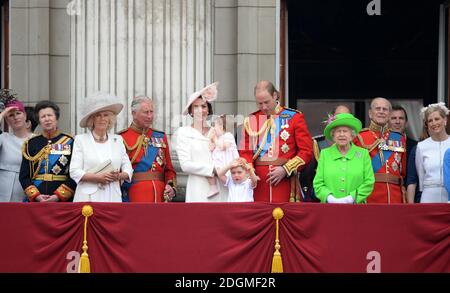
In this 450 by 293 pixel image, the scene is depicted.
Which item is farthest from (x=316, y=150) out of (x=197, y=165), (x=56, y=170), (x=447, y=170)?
(x=56, y=170)

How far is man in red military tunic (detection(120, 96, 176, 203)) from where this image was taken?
518 inches

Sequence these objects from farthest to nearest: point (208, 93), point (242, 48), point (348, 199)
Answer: point (242, 48), point (208, 93), point (348, 199)

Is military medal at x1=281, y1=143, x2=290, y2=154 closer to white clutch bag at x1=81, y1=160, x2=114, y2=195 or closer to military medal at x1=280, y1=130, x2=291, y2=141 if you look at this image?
military medal at x1=280, y1=130, x2=291, y2=141

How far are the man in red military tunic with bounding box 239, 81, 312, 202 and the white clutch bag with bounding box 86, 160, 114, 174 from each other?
4.65ft

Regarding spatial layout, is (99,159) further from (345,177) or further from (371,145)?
(371,145)

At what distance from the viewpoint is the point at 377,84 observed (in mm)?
20219

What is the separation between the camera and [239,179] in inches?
496

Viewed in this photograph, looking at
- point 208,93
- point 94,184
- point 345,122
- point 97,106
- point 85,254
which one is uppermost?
point 208,93

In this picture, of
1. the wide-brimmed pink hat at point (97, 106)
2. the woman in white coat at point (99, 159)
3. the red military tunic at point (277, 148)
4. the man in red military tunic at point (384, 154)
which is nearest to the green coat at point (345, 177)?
the red military tunic at point (277, 148)

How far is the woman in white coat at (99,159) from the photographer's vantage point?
1255 cm

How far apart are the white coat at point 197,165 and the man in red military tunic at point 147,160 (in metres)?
0.50

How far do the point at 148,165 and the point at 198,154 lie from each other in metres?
0.70

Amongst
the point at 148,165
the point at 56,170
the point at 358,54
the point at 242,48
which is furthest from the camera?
the point at 358,54
